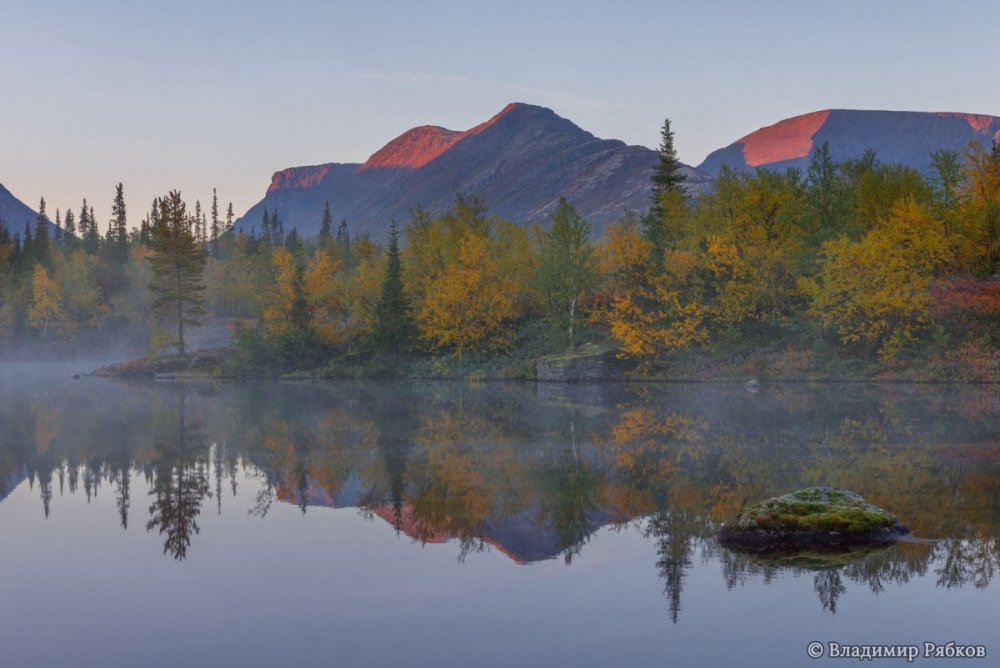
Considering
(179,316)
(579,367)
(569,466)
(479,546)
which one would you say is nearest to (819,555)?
(479,546)

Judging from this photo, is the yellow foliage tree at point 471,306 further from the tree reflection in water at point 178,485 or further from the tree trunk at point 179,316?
the tree reflection in water at point 178,485

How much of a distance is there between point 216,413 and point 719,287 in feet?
109

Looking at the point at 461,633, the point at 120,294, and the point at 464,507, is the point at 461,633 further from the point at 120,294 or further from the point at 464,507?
the point at 120,294

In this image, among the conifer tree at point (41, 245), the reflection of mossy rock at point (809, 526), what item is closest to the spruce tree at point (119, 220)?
the conifer tree at point (41, 245)

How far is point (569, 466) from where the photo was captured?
2083cm

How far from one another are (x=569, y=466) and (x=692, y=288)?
122ft

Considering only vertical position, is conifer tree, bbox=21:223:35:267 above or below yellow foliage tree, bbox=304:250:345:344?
above

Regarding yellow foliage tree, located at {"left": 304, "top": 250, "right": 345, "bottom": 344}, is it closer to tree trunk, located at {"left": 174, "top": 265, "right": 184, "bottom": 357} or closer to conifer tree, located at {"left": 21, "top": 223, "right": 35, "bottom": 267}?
tree trunk, located at {"left": 174, "top": 265, "right": 184, "bottom": 357}

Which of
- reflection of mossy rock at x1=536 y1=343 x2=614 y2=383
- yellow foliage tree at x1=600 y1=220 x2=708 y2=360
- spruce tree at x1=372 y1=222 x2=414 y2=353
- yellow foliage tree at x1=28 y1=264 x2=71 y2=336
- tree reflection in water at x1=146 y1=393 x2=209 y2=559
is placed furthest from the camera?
yellow foliage tree at x1=28 y1=264 x2=71 y2=336

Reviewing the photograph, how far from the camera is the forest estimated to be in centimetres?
4844

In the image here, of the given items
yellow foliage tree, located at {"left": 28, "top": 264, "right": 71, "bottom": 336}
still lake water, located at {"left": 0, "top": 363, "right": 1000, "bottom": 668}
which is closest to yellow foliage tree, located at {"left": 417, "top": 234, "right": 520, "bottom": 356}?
still lake water, located at {"left": 0, "top": 363, "right": 1000, "bottom": 668}

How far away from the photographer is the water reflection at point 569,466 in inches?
528

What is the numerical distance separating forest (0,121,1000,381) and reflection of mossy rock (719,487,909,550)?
36.0 meters

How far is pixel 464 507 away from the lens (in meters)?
16.3
